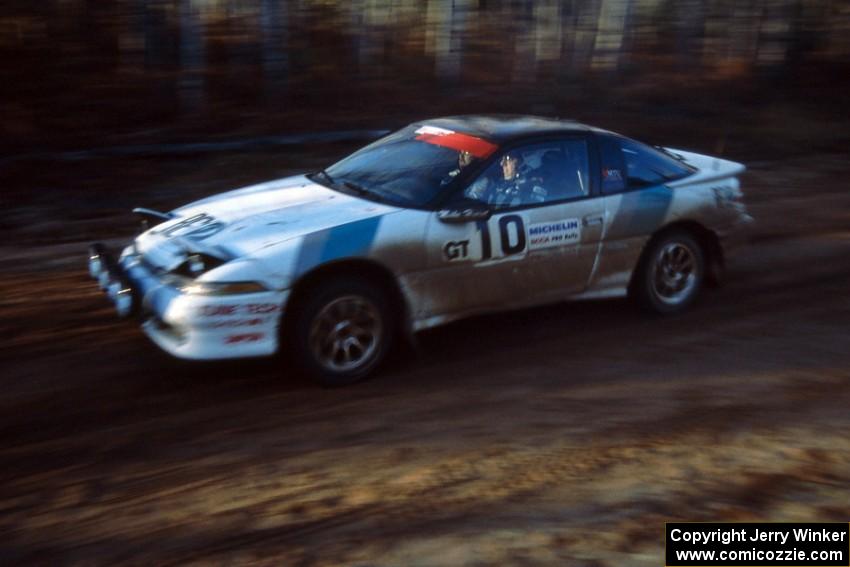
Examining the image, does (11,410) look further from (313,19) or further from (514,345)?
(313,19)

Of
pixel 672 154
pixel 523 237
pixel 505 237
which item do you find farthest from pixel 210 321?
pixel 672 154

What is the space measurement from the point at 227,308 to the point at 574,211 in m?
2.50

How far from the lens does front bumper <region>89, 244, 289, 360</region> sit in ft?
17.5

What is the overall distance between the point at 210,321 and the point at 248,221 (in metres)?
0.81

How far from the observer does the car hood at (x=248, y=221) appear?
564 centimetres

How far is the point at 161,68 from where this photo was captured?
15.7 metres

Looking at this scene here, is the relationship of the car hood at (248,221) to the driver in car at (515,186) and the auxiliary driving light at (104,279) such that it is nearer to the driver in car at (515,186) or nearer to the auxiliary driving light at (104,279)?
the auxiliary driving light at (104,279)

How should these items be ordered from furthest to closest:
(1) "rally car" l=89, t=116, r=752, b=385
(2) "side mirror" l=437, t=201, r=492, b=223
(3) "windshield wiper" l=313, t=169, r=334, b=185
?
(3) "windshield wiper" l=313, t=169, r=334, b=185
(2) "side mirror" l=437, t=201, r=492, b=223
(1) "rally car" l=89, t=116, r=752, b=385

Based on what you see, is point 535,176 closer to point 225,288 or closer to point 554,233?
point 554,233

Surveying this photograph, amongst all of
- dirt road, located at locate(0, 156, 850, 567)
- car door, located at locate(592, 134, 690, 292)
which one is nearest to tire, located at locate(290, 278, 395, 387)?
dirt road, located at locate(0, 156, 850, 567)

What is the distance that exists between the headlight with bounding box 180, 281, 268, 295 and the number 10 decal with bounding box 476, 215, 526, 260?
1.51 m

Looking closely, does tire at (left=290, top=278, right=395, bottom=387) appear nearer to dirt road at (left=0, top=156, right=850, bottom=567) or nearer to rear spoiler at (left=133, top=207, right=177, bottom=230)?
dirt road at (left=0, top=156, right=850, bottom=567)

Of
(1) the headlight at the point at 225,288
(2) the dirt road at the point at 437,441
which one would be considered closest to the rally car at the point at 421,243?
(1) the headlight at the point at 225,288

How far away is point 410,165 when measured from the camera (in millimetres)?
6504
